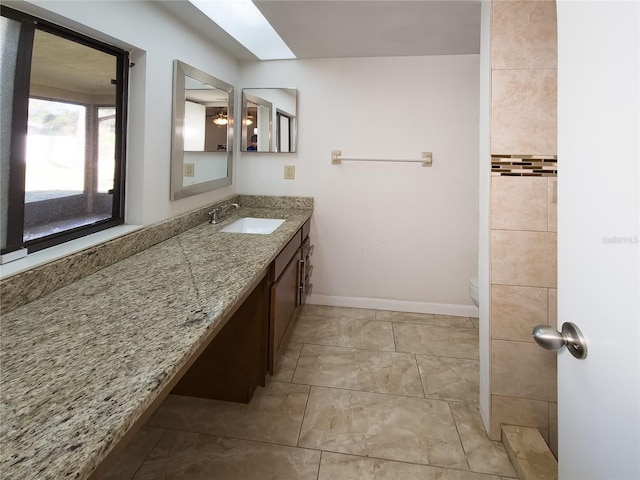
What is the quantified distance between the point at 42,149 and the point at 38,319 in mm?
684

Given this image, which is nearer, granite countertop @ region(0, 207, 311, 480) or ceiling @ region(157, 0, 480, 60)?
granite countertop @ region(0, 207, 311, 480)

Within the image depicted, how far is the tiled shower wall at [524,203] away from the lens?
150 centimetres

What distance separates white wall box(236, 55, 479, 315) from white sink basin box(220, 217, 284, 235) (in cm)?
49

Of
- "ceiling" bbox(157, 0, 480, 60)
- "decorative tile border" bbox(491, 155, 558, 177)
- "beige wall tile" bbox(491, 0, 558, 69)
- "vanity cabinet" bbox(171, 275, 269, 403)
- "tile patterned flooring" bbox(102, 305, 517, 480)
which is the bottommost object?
"tile patterned flooring" bbox(102, 305, 517, 480)

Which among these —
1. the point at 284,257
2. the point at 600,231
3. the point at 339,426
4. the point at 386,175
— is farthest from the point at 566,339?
the point at 386,175

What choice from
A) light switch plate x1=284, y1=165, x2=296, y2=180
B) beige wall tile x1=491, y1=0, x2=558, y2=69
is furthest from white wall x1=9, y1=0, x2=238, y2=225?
beige wall tile x1=491, y1=0, x2=558, y2=69

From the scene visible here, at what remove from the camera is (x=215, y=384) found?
5.96 feet

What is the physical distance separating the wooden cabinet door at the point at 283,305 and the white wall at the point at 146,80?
2.44ft

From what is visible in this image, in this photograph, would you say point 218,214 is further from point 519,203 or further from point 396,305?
point 519,203

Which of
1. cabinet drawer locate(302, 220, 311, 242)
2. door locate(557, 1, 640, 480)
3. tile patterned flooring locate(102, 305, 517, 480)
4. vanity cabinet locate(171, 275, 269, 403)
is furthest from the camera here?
cabinet drawer locate(302, 220, 311, 242)

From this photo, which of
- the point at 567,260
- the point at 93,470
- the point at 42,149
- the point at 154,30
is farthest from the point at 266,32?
the point at 93,470

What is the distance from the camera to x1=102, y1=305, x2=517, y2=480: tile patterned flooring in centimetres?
144

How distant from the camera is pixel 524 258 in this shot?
5.04ft

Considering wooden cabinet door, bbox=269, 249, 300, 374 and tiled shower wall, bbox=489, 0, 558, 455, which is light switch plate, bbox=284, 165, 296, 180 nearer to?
wooden cabinet door, bbox=269, 249, 300, 374
